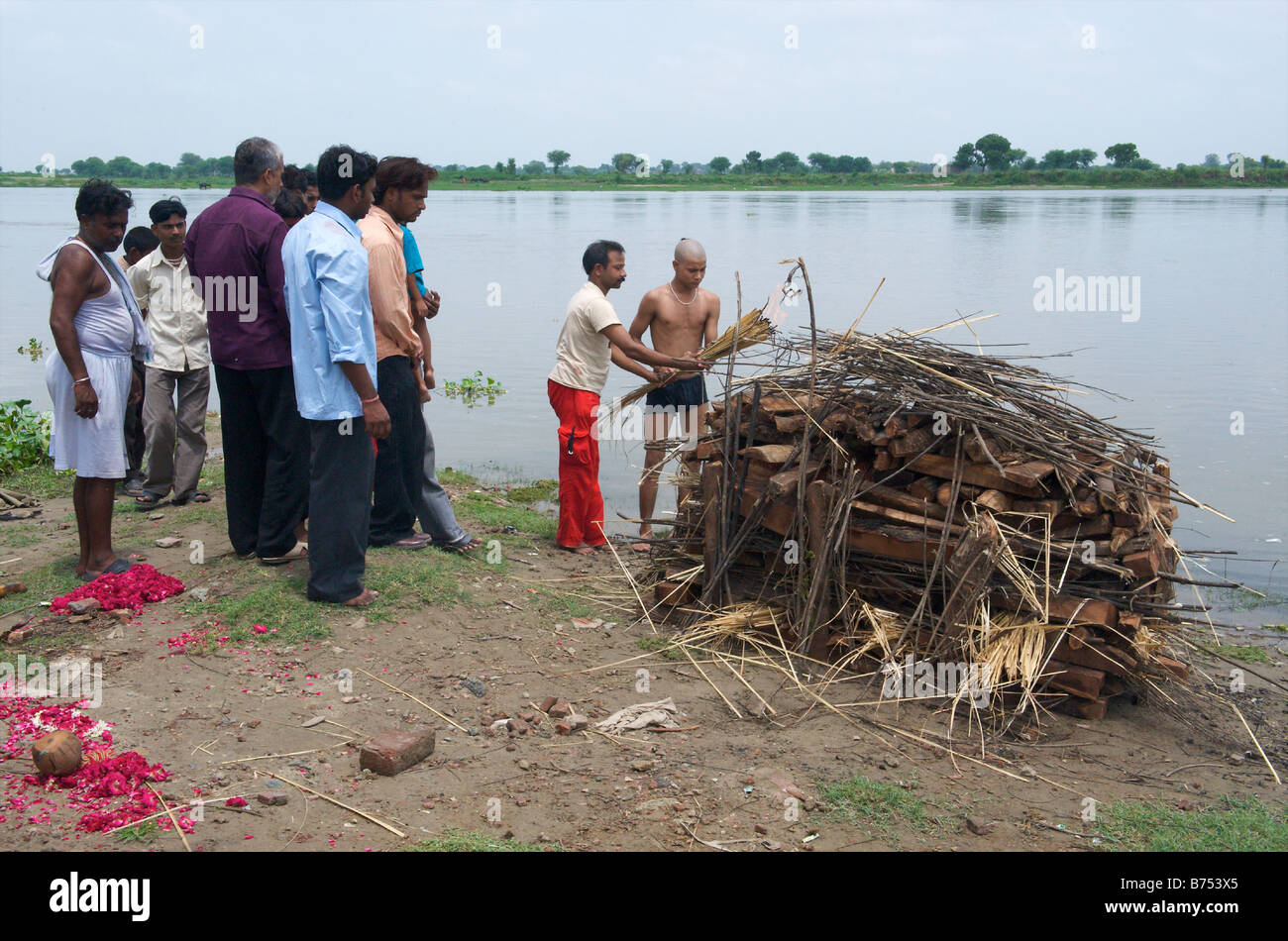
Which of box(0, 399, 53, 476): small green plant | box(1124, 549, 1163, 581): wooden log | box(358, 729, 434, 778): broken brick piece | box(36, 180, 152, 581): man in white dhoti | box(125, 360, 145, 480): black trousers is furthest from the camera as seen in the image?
box(0, 399, 53, 476): small green plant

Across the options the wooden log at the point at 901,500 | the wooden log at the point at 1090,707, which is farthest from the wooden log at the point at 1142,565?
the wooden log at the point at 901,500

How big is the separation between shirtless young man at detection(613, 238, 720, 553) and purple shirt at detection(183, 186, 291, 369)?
2301 mm

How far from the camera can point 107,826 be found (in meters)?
3.27

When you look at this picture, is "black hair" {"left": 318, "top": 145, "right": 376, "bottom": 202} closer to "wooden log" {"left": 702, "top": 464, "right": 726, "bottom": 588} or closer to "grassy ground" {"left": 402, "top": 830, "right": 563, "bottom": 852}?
"wooden log" {"left": 702, "top": 464, "right": 726, "bottom": 588}

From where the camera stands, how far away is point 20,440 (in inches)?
344

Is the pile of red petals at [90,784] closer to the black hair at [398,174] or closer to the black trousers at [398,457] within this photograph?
Result: the black trousers at [398,457]

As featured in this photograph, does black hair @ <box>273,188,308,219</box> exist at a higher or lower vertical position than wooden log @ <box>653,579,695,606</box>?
higher

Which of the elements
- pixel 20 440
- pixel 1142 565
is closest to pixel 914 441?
pixel 1142 565

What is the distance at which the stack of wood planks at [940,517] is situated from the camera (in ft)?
15.3

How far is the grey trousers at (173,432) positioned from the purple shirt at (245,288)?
200 cm

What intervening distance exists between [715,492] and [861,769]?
1.97 metres

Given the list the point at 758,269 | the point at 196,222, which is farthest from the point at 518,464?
the point at 758,269

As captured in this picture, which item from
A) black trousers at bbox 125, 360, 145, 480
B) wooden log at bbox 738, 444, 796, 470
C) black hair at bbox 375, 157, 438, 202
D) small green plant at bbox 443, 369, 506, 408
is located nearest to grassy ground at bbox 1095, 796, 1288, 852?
wooden log at bbox 738, 444, 796, 470

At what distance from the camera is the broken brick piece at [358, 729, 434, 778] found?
3783mm
